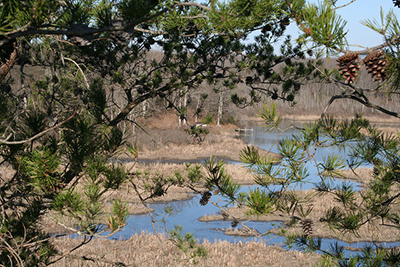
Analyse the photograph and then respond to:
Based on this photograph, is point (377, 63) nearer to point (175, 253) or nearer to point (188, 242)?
point (188, 242)

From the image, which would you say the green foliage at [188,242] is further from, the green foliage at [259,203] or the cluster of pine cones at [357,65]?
the cluster of pine cones at [357,65]

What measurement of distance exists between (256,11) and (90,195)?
57.8 inches

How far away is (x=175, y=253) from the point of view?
917 cm

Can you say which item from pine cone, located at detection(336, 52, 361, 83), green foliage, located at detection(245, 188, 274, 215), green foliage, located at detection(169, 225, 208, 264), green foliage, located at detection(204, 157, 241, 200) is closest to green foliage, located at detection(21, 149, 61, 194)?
green foliage, located at detection(204, 157, 241, 200)

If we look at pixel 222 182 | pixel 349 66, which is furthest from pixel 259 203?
pixel 349 66

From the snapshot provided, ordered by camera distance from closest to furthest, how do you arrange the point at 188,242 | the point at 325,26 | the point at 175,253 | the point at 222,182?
1. the point at 325,26
2. the point at 222,182
3. the point at 188,242
4. the point at 175,253

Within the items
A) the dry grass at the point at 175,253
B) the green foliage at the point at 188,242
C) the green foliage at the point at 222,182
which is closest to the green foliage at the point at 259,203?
the green foliage at the point at 222,182

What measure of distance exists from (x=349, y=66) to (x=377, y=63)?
0.53ft

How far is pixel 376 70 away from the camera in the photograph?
6.00 feet

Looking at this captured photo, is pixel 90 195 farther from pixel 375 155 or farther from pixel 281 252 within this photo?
pixel 281 252

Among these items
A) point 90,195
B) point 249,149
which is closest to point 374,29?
point 249,149

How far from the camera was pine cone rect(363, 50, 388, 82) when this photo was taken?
1.83m

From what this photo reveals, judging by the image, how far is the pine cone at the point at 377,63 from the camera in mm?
1825

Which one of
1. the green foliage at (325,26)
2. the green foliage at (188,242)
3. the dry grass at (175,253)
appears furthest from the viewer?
the dry grass at (175,253)
